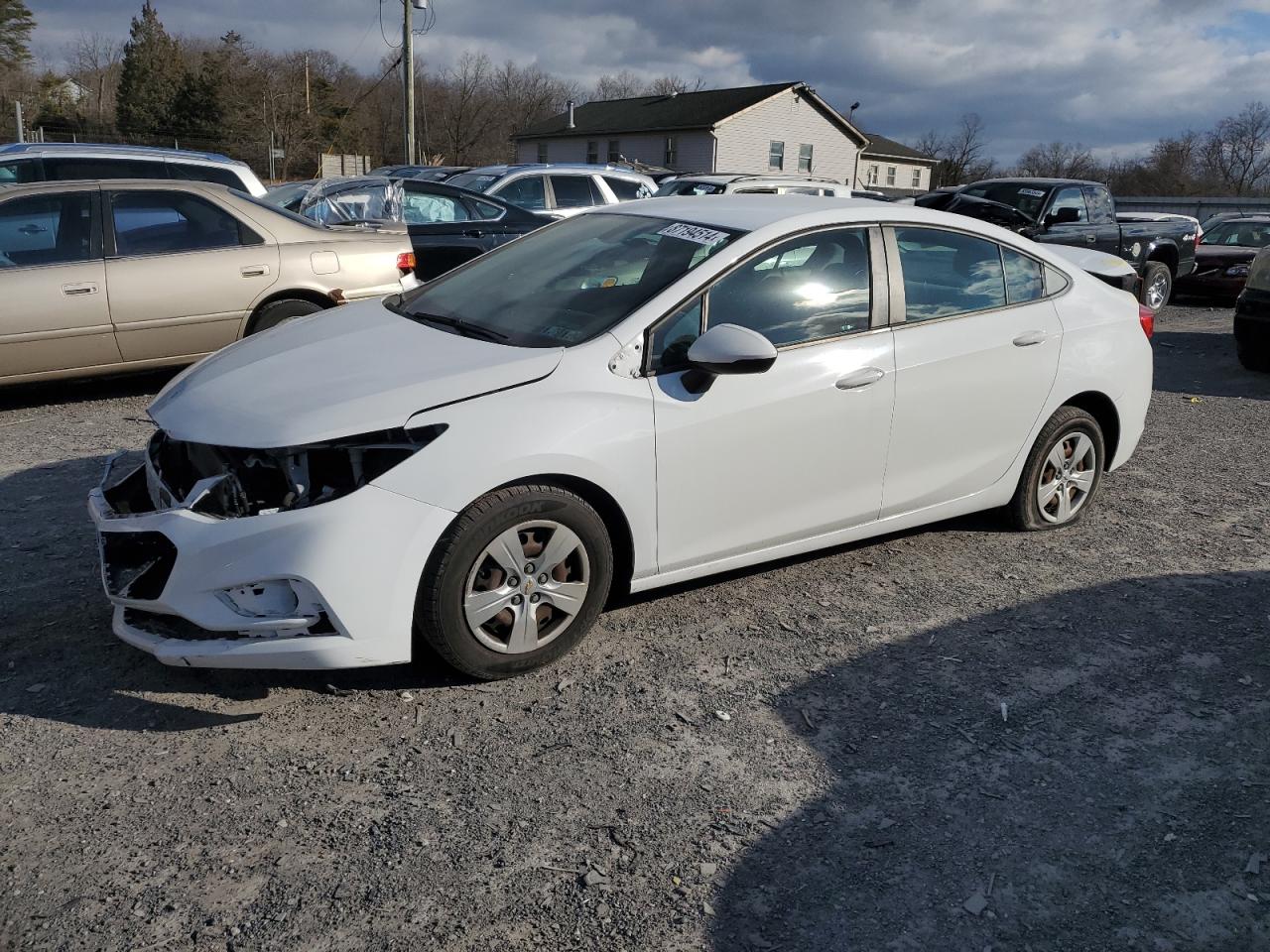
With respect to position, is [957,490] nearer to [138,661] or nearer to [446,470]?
[446,470]

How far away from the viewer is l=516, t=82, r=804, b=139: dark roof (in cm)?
4862

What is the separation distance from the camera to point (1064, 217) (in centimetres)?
1328

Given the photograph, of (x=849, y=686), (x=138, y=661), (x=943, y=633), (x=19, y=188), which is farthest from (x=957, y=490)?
(x=19, y=188)

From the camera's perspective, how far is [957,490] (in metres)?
4.82


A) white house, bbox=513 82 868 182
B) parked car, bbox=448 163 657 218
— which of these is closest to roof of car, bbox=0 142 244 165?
parked car, bbox=448 163 657 218

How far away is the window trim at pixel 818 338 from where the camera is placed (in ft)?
12.6

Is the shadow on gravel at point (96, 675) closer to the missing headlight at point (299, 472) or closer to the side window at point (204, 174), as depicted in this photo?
the missing headlight at point (299, 472)

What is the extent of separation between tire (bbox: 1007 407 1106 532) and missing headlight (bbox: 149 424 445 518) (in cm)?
311

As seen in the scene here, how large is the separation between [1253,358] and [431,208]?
27.7 feet

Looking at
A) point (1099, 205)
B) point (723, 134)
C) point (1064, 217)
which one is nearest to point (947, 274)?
point (1064, 217)

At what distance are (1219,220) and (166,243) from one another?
1716cm

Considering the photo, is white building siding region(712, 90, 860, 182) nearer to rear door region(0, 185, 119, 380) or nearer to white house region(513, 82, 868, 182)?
white house region(513, 82, 868, 182)

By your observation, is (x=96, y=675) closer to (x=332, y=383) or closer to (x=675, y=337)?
(x=332, y=383)

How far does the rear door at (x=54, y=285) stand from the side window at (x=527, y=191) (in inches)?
286
